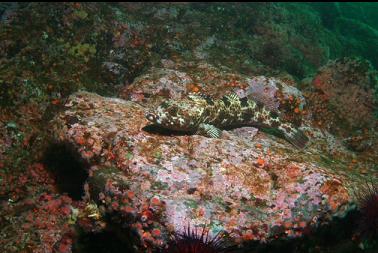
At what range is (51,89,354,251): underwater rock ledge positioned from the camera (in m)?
4.53

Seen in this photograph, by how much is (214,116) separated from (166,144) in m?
1.55

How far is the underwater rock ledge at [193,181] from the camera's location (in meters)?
4.53

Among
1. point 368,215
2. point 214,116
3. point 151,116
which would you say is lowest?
point 214,116

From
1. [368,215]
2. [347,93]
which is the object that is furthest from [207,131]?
[347,93]

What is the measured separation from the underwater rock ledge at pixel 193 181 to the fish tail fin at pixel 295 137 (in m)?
0.97

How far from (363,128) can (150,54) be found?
20.9 feet

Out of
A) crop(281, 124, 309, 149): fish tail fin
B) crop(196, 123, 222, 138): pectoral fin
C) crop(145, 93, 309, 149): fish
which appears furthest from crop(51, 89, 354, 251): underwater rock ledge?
crop(281, 124, 309, 149): fish tail fin

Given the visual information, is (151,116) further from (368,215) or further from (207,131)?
(368,215)

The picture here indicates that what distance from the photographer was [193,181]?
5125mm

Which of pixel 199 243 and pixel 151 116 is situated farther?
pixel 151 116

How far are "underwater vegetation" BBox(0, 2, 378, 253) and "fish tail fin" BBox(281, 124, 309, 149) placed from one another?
0.04 meters

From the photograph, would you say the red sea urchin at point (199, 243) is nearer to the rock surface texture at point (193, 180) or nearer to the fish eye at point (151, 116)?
the rock surface texture at point (193, 180)

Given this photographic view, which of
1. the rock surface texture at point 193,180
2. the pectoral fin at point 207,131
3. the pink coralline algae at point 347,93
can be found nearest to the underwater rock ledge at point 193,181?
the rock surface texture at point 193,180

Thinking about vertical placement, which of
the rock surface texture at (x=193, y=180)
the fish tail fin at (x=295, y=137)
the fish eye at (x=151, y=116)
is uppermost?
the fish eye at (x=151, y=116)
